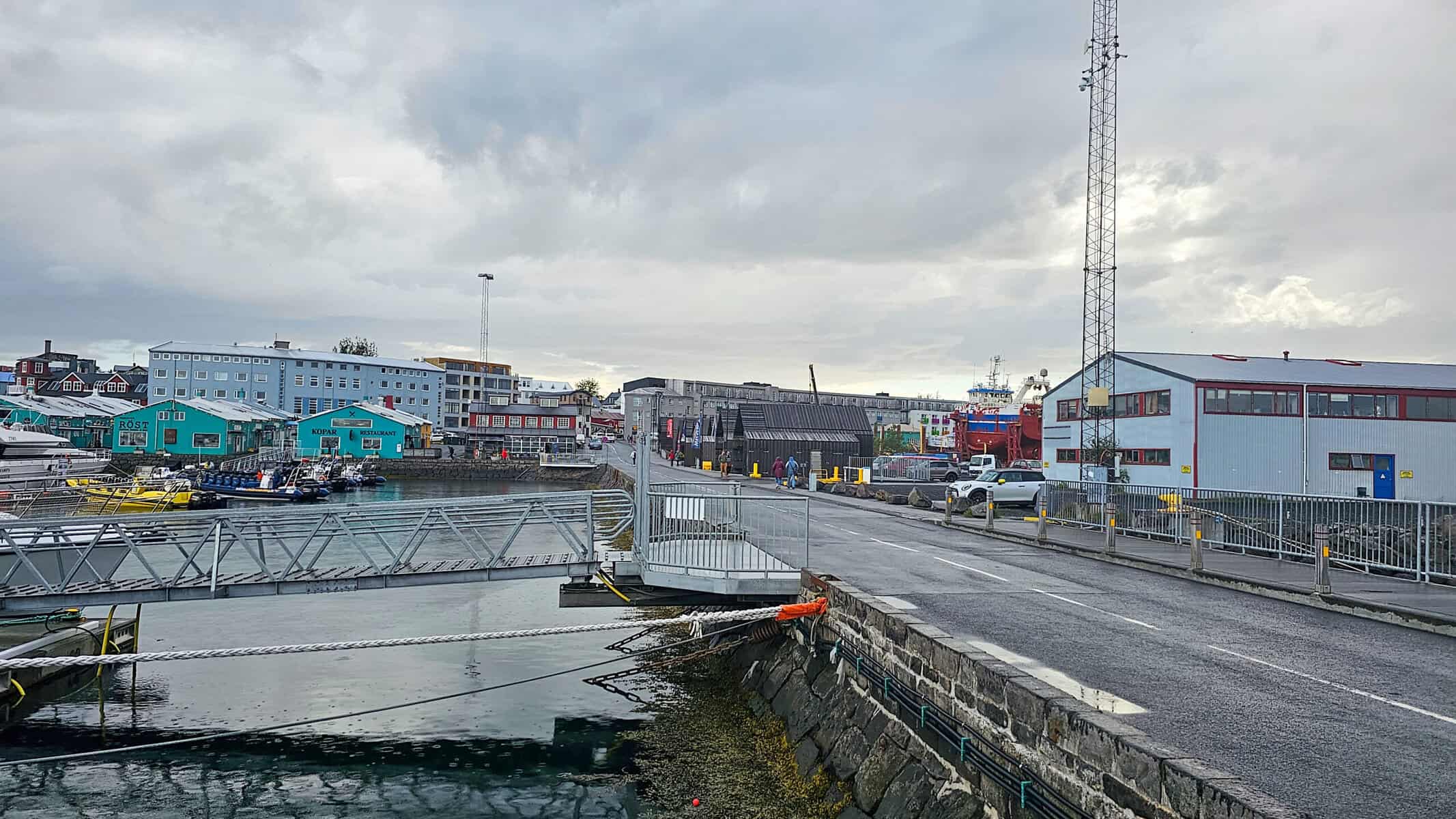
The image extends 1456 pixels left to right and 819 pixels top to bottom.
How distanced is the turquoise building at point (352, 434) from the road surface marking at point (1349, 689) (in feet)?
313

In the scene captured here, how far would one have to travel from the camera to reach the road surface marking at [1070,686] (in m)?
7.66

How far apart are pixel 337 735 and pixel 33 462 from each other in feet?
147

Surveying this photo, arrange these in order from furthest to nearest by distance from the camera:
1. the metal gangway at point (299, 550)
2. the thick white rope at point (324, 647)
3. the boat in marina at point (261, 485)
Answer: the boat in marina at point (261, 485), the metal gangway at point (299, 550), the thick white rope at point (324, 647)

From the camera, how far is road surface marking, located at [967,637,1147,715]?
25.1 ft

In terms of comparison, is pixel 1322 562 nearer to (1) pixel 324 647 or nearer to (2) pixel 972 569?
(2) pixel 972 569

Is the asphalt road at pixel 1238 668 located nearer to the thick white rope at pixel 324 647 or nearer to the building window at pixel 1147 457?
the thick white rope at pixel 324 647

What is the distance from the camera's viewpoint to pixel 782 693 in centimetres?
1331

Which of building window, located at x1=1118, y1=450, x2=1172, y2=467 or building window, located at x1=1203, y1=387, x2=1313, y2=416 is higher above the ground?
building window, located at x1=1203, y1=387, x2=1313, y2=416

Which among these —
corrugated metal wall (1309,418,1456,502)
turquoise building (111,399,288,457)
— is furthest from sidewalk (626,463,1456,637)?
turquoise building (111,399,288,457)

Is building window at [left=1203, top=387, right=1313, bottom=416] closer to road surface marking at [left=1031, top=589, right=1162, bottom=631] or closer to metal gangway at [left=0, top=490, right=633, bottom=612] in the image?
road surface marking at [left=1031, top=589, right=1162, bottom=631]

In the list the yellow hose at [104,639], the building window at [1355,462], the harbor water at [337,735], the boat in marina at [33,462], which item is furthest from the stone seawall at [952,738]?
the boat in marina at [33,462]

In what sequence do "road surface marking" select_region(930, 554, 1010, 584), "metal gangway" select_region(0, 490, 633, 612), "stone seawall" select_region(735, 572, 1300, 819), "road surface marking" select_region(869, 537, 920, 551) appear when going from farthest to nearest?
1. "road surface marking" select_region(869, 537, 920, 551)
2. "road surface marking" select_region(930, 554, 1010, 584)
3. "metal gangway" select_region(0, 490, 633, 612)
4. "stone seawall" select_region(735, 572, 1300, 819)

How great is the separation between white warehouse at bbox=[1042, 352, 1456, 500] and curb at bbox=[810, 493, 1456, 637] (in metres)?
18.1

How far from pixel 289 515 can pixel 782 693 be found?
8.30 m
